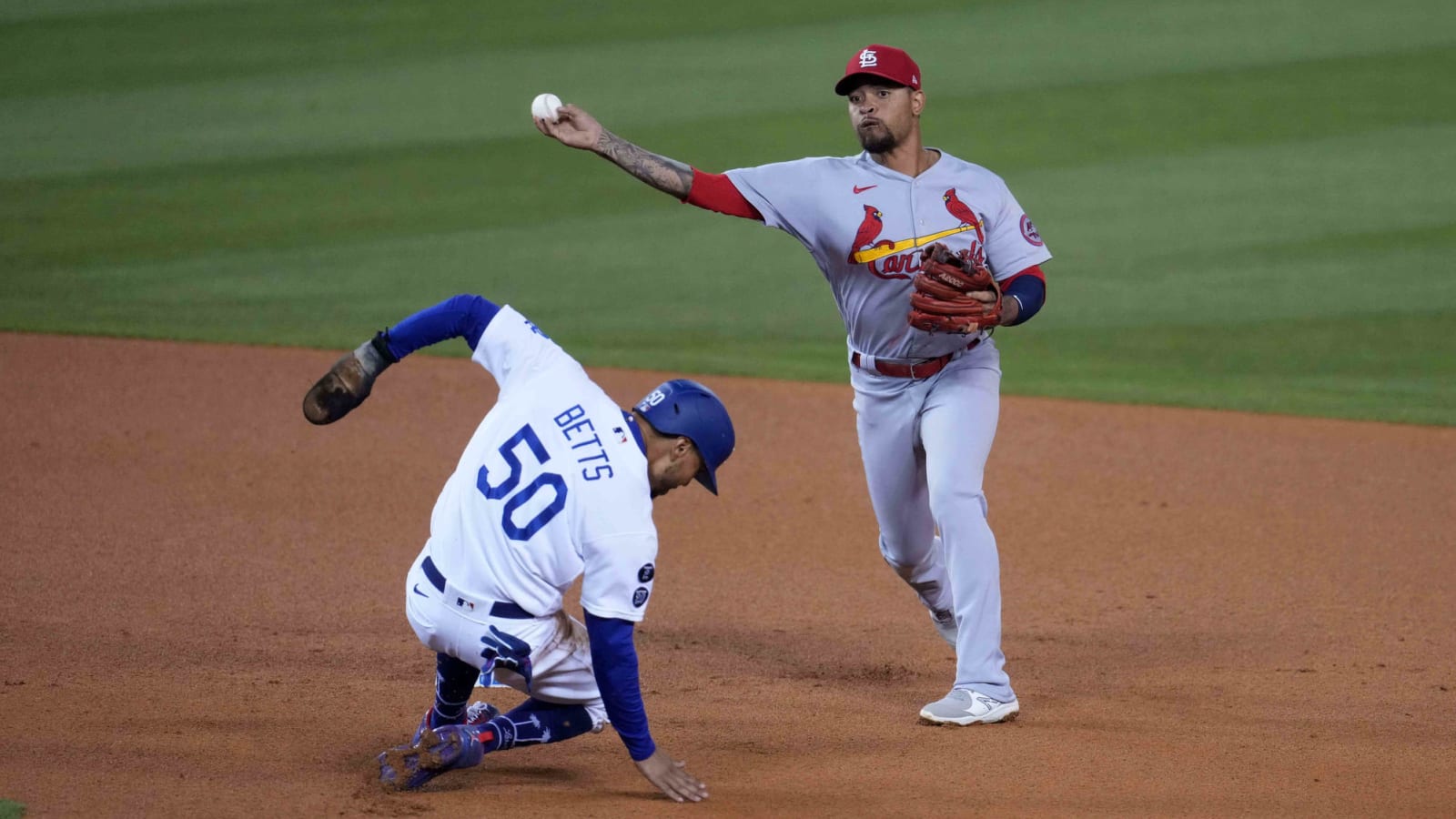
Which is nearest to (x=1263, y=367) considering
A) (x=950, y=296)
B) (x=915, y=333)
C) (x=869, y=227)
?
(x=915, y=333)

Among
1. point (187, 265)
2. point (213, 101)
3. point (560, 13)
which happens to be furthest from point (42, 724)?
point (560, 13)

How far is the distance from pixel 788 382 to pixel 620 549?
5736 millimetres

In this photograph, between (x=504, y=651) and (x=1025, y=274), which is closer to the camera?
(x=504, y=651)

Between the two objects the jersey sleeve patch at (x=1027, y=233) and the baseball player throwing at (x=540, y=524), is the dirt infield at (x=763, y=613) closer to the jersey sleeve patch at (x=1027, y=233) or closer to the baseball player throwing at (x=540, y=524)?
the baseball player throwing at (x=540, y=524)

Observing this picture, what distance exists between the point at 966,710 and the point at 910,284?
1.41 meters

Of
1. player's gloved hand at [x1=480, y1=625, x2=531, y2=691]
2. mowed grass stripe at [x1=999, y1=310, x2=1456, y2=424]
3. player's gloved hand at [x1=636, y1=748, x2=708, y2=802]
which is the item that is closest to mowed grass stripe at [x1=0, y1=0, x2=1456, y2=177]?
mowed grass stripe at [x1=999, y1=310, x2=1456, y2=424]

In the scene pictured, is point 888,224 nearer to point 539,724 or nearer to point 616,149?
point 616,149

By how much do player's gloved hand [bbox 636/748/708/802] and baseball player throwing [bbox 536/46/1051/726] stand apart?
114cm

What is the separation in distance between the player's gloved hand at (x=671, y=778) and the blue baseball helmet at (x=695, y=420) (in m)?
0.73

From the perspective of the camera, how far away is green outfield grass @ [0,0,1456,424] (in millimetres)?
10383

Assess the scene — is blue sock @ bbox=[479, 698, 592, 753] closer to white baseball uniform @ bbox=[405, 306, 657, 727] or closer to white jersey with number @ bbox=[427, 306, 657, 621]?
white baseball uniform @ bbox=[405, 306, 657, 727]

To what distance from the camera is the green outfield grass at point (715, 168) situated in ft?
34.1

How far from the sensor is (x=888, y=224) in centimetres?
515

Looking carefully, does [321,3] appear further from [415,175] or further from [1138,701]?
[1138,701]
